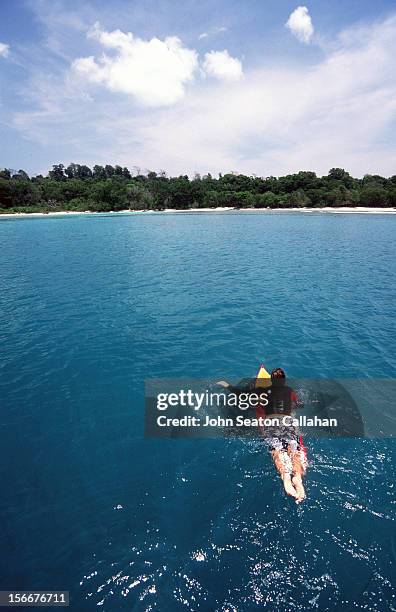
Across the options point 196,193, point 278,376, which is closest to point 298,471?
point 278,376

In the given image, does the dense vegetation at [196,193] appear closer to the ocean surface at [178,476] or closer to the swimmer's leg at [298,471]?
the ocean surface at [178,476]

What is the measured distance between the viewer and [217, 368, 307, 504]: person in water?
8.10 m

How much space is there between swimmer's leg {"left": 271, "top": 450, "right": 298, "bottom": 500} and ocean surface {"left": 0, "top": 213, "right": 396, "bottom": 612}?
285 mm

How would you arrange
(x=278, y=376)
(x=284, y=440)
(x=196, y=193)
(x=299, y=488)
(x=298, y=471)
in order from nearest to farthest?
(x=299, y=488)
(x=298, y=471)
(x=284, y=440)
(x=278, y=376)
(x=196, y=193)

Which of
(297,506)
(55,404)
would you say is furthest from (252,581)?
(55,404)

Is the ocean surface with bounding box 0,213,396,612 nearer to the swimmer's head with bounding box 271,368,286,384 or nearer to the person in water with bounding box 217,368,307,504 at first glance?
the person in water with bounding box 217,368,307,504

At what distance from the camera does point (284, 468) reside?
8.36 m

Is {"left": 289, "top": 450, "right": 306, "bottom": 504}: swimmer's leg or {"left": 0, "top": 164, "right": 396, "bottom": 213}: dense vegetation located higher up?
{"left": 0, "top": 164, "right": 396, "bottom": 213}: dense vegetation

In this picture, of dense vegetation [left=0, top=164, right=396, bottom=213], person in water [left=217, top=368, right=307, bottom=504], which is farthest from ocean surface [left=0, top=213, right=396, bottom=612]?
dense vegetation [left=0, top=164, right=396, bottom=213]

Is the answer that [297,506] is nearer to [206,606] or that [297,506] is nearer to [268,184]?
[206,606]

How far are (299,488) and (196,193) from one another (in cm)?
15962

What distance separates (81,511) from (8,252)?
152 ft

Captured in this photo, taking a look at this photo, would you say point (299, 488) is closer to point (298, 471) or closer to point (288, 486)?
point (288, 486)

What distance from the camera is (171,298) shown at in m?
23.5
